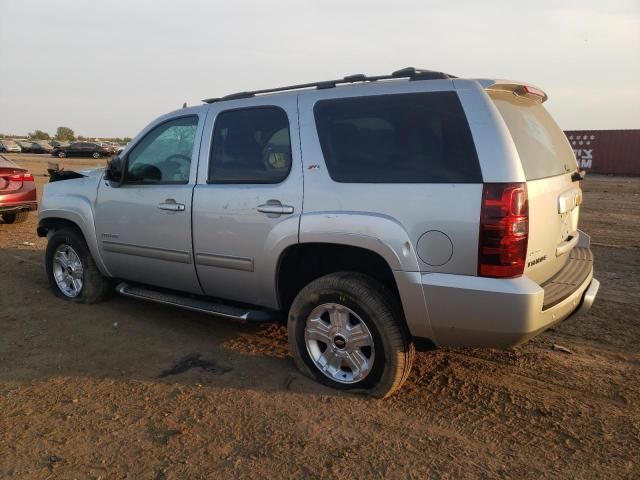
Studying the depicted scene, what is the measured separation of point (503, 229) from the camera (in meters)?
2.79

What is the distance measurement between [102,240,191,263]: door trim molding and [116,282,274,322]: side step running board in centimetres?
33

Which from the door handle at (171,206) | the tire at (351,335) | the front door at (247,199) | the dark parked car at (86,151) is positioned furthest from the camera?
the dark parked car at (86,151)

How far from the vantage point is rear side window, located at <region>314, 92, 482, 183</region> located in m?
2.97

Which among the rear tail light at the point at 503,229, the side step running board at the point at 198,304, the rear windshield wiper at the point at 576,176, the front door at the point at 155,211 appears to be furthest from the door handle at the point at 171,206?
the rear windshield wiper at the point at 576,176

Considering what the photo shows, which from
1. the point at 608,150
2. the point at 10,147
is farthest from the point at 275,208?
the point at 10,147

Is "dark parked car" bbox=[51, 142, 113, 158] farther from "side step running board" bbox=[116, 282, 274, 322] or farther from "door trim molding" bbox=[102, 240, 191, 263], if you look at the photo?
"side step running board" bbox=[116, 282, 274, 322]

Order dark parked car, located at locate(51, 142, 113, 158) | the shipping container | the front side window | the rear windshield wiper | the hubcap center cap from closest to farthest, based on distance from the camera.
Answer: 1. the hubcap center cap
2. the rear windshield wiper
3. the front side window
4. the shipping container
5. dark parked car, located at locate(51, 142, 113, 158)

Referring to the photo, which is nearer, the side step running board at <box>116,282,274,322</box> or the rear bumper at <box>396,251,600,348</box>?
the rear bumper at <box>396,251,600,348</box>

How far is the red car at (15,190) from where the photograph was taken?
897cm

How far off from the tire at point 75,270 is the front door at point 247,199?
5.32 ft

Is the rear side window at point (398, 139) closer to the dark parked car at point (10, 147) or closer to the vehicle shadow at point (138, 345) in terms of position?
the vehicle shadow at point (138, 345)

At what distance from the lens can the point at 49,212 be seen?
5258 mm

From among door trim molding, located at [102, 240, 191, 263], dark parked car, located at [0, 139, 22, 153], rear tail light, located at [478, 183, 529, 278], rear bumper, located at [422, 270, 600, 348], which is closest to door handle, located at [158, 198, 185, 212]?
door trim molding, located at [102, 240, 191, 263]

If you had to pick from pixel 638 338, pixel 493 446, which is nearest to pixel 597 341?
pixel 638 338
